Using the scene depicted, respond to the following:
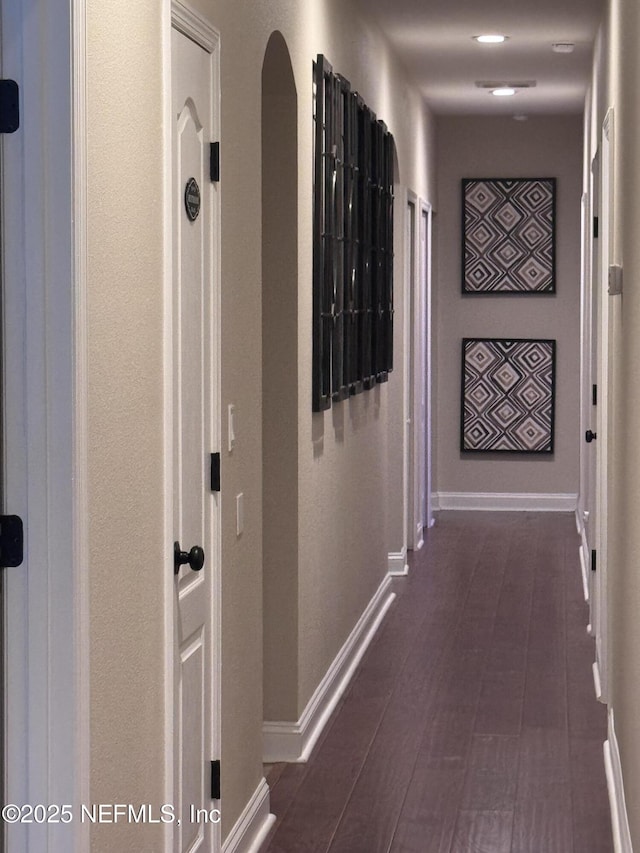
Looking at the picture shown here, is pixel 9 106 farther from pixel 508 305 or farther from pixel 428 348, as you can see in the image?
pixel 508 305

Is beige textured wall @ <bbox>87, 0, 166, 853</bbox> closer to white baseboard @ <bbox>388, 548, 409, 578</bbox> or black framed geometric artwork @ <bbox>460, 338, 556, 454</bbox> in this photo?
white baseboard @ <bbox>388, 548, 409, 578</bbox>

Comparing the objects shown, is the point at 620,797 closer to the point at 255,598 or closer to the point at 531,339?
the point at 255,598

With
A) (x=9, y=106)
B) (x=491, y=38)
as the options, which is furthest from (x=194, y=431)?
(x=491, y=38)

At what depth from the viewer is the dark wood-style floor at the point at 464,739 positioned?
3.64 meters

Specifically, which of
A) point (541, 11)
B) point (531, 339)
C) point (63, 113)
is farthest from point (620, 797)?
point (531, 339)

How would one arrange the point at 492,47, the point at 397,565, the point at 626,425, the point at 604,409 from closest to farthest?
1. the point at 626,425
2. the point at 604,409
3. the point at 492,47
4. the point at 397,565

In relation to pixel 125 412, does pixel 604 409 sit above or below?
below

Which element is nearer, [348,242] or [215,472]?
[215,472]

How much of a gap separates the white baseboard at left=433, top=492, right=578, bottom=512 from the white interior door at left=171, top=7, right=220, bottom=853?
715cm

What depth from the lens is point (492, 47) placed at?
6895 mm

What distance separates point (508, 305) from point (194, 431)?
7.40 metres

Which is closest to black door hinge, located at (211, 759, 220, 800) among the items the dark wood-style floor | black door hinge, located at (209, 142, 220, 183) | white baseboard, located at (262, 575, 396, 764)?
the dark wood-style floor

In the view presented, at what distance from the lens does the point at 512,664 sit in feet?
18.2

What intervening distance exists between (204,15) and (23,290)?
120 centimetres
